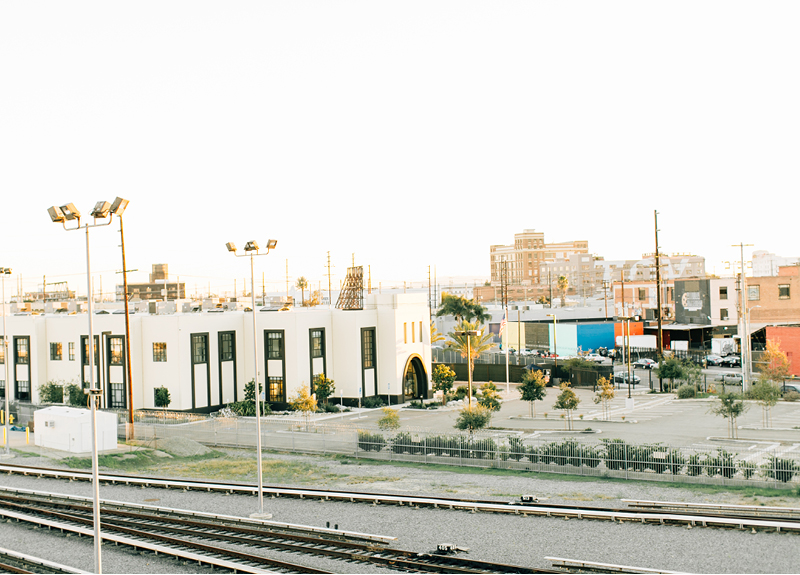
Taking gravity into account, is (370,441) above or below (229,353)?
below

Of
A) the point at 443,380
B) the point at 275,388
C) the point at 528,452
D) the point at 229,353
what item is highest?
the point at 229,353

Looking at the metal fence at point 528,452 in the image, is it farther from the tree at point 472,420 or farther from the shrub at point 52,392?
the shrub at point 52,392

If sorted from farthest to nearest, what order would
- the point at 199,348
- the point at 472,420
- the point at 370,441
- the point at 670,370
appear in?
the point at 670,370
the point at 199,348
the point at 472,420
the point at 370,441

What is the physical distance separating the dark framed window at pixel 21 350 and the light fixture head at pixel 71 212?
1748 inches

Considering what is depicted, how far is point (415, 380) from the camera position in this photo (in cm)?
5791

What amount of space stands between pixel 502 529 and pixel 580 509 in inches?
122

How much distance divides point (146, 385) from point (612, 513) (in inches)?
1474

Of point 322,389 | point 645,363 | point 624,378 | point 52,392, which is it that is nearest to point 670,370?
point 624,378

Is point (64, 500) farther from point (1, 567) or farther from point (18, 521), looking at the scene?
point (1, 567)

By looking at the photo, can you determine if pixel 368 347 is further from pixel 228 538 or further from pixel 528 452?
pixel 228 538

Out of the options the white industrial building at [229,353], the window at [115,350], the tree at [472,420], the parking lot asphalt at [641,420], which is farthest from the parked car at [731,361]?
the window at [115,350]

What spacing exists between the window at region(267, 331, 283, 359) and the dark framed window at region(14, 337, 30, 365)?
1994 centimetres

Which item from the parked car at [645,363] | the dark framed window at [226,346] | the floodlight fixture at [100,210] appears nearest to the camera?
the floodlight fixture at [100,210]

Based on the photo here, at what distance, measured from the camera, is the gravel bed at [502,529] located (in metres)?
18.9
